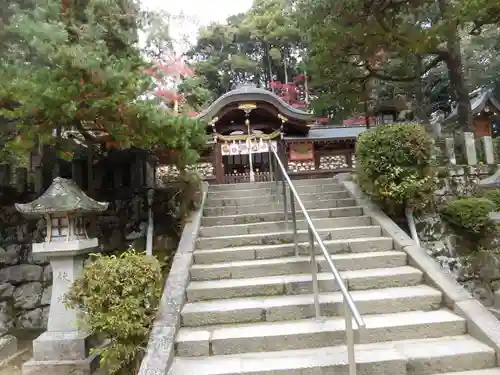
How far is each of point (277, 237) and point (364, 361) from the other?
2209 millimetres

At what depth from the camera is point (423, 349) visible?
129 inches

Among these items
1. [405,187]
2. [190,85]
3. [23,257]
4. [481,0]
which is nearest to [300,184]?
[405,187]

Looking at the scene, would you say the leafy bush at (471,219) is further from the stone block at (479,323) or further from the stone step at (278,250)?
the stone block at (479,323)

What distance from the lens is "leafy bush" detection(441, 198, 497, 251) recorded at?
5.83 m

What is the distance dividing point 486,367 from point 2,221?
7.40 metres

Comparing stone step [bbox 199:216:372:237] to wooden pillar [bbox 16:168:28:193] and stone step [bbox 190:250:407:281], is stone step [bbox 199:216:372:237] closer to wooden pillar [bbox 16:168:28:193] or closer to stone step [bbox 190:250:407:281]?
stone step [bbox 190:250:407:281]

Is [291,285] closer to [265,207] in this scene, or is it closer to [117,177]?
[265,207]

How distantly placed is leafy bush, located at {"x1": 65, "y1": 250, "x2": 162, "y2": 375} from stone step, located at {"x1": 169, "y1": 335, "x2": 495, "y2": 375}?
0.42 m

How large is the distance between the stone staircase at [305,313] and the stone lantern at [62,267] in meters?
1.30

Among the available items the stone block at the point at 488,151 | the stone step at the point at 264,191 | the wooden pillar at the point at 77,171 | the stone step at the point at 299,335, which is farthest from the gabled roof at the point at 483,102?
the wooden pillar at the point at 77,171

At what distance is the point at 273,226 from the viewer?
5516mm

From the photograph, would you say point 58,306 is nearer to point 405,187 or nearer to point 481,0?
point 405,187

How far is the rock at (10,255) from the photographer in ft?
21.6

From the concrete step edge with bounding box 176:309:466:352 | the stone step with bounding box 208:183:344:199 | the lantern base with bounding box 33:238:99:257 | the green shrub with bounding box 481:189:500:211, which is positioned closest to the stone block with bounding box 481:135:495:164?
the green shrub with bounding box 481:189:500:211
